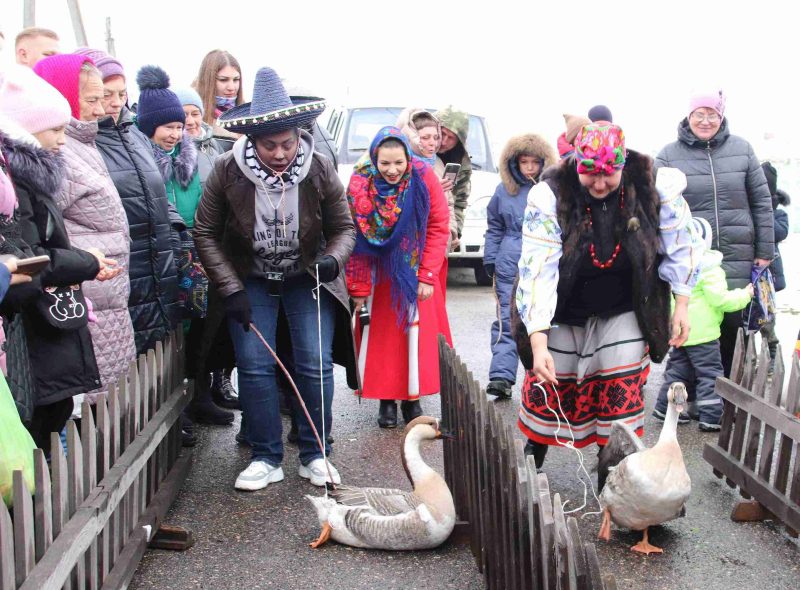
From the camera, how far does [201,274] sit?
5344mm

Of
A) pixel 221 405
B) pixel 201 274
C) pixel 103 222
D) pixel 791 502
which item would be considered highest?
pixel 103 222

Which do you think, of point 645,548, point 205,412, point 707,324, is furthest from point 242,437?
point 707,324

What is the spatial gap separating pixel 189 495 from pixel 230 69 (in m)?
2.98

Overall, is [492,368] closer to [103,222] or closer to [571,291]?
[571,291]

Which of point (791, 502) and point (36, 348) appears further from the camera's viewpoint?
point (791, 502)

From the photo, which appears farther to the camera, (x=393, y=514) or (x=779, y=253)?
(x=779, y=253)

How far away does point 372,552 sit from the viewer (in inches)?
157

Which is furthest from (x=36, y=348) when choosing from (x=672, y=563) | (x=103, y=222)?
(x=672, y=563)

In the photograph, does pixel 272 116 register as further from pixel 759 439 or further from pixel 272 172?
pixel 759 439

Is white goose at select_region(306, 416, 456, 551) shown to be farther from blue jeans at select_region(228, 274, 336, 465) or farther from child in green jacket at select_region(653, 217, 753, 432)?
child in green jacket at select_region(653, 217, 753, 432)

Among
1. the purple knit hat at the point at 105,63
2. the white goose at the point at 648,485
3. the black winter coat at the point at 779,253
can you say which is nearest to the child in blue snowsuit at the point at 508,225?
the black winter coat at the point at 779,253

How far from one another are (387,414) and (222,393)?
1.18 meters

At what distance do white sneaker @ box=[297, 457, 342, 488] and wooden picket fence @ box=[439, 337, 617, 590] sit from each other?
1.94ft

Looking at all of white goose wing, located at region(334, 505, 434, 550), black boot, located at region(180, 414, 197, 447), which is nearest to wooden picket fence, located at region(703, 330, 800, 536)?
white goose wing, located at region(334, 505, 434, 550)
